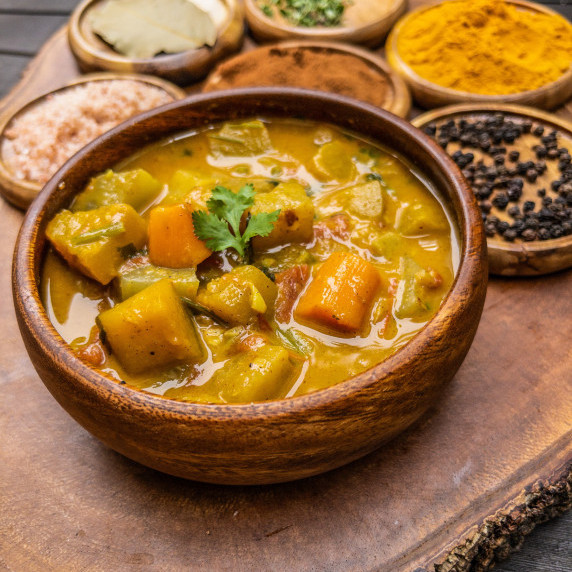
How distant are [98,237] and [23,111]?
5.64ft

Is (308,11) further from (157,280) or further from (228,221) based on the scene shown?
(157,280)

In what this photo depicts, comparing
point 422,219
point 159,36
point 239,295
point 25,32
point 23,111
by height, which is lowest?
point 25,32

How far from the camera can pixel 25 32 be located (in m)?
4.43

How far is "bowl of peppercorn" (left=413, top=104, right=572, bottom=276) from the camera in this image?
2.48 meters

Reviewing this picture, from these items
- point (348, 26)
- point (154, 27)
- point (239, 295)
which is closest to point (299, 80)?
point (348, 26)

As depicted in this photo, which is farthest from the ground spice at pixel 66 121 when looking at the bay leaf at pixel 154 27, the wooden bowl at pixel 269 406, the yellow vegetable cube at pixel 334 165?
the yellow vegetable cube at pixel 334 165

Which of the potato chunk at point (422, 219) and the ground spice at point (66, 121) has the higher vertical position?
the potato chunk at point (422, 219)

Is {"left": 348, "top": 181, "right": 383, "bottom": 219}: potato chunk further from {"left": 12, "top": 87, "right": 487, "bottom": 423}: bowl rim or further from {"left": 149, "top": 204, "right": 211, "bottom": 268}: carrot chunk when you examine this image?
{"left": 149, "top": 204, "right": 211, "bottom": 268}: carrot chunk

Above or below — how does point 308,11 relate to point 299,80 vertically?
above

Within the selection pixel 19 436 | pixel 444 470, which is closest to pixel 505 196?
pixel 444 470

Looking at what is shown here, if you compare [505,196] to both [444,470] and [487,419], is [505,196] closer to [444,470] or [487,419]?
[487,419]

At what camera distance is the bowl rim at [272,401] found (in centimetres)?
154

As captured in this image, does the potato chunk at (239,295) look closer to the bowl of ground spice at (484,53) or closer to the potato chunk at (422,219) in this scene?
the potato chunk at (422,219)

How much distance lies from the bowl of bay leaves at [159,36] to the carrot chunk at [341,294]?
215 centimetres
